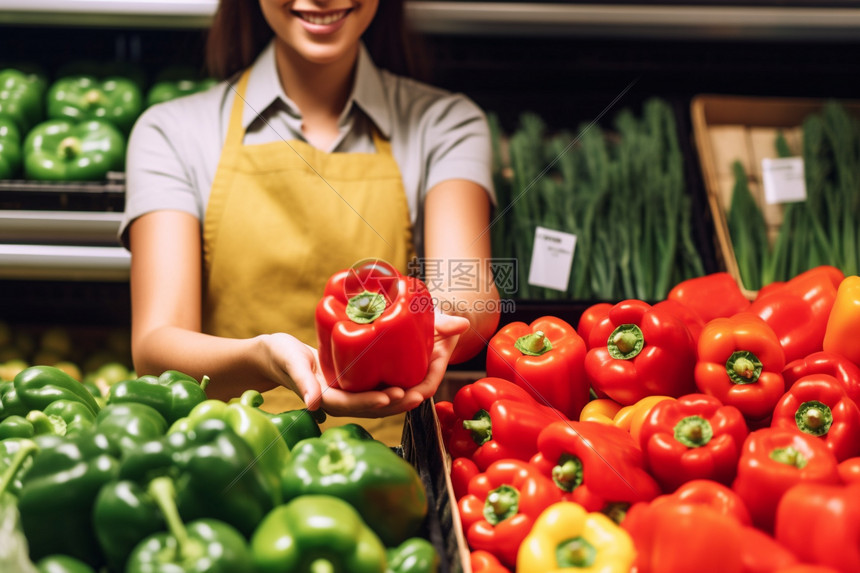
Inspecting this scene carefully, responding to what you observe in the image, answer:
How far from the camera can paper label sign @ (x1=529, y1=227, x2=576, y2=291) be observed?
2238 millimetres

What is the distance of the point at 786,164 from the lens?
2.47 meters

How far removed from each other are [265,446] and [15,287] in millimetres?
2027

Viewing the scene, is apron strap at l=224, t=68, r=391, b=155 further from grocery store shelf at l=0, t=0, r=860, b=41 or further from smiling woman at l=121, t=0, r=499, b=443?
grocery store shelf at l=0, t=0, r=860, b=41

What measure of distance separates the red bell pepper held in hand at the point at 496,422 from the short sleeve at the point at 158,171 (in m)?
0.97

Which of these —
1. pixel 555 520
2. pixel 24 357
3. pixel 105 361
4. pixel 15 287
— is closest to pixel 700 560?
pixel 555 520

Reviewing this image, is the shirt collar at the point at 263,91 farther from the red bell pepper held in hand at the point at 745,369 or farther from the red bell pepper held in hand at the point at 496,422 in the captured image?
the red bell pepper held in hand at the point at 745,369

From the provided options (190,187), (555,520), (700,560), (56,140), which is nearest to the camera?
(700,560)

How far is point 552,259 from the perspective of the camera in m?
2.25

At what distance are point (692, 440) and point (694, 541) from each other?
0.25m

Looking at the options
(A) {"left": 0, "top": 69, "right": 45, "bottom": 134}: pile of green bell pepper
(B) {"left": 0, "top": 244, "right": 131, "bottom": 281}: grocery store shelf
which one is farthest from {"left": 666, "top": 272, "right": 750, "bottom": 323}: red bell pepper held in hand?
(A) {"left": 0, "top": 69, "right": 45, "bottom": 134}: pile of green bell pepper

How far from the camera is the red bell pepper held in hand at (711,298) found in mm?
1580

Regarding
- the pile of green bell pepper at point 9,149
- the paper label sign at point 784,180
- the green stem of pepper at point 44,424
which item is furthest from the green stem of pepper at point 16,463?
the paper label sign at point 784,180

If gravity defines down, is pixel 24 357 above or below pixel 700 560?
below

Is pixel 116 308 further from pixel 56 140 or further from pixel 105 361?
pixel 56 140
